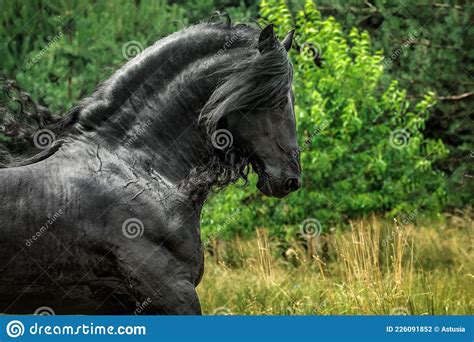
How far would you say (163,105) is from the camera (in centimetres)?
440

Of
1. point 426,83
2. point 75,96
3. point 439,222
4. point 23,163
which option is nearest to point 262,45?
point 23,163

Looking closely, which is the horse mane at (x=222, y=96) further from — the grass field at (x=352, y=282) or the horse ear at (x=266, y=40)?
the grass field at (x=352, y=282)

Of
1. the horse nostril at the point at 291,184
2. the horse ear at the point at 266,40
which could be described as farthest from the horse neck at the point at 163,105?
the horse nostril at the point at 291,184

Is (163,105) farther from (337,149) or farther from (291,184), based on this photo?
(337,149)

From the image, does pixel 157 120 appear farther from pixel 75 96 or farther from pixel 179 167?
pixel 75 96

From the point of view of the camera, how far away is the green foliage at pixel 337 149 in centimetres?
1070

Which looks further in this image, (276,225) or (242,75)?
(276,225)

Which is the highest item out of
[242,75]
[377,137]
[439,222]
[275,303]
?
[242,75]

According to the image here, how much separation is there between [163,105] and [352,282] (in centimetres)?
301

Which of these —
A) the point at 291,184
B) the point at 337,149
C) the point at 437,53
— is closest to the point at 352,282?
the point at 291,184

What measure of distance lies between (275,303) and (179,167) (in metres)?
3.24

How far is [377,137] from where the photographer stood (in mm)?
11141

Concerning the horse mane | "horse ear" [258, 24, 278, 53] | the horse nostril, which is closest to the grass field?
the horse nostril

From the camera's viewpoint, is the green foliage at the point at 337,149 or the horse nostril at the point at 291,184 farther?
the green foliage at the point at 337,149
